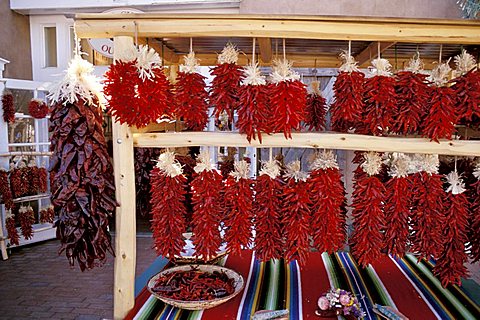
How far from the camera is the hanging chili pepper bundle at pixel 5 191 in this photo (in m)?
4.78

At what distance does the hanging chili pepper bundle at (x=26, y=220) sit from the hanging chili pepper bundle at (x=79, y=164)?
3778 mm

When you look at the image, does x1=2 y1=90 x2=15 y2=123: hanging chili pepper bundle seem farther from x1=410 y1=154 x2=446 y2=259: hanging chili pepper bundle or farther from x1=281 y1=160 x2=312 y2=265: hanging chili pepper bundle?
x1=410 y1=154 x2=446 y2=259: hanging chili pepper bundle

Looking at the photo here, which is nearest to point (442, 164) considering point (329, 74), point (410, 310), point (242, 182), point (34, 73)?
point (410, 310)

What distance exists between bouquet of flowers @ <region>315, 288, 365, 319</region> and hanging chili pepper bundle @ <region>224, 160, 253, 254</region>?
565 mm

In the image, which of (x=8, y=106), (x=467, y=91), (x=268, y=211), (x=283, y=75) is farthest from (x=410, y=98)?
(x=8, y=106)

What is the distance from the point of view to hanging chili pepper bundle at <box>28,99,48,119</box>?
5.23 metres

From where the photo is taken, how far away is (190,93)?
205cm

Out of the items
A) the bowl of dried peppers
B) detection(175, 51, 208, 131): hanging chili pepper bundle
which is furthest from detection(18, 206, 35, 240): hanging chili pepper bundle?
detection(175, 51, 208, 131): hanging chili pepper bundle

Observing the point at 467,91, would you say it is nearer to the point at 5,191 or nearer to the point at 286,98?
the point at 286,98

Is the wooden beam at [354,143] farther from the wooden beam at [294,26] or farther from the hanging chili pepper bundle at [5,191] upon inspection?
the hanging chili pepper bundle at [5,191]

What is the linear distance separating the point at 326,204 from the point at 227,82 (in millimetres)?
843

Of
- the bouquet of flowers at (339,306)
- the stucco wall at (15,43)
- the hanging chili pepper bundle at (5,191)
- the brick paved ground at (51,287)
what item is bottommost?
the brick paved ground at (51,287)

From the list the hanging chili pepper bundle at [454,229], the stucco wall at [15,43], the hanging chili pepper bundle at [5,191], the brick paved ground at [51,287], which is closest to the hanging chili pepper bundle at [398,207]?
the hanging chili pepper bundle at [454,229]

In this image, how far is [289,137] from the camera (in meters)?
2.01
